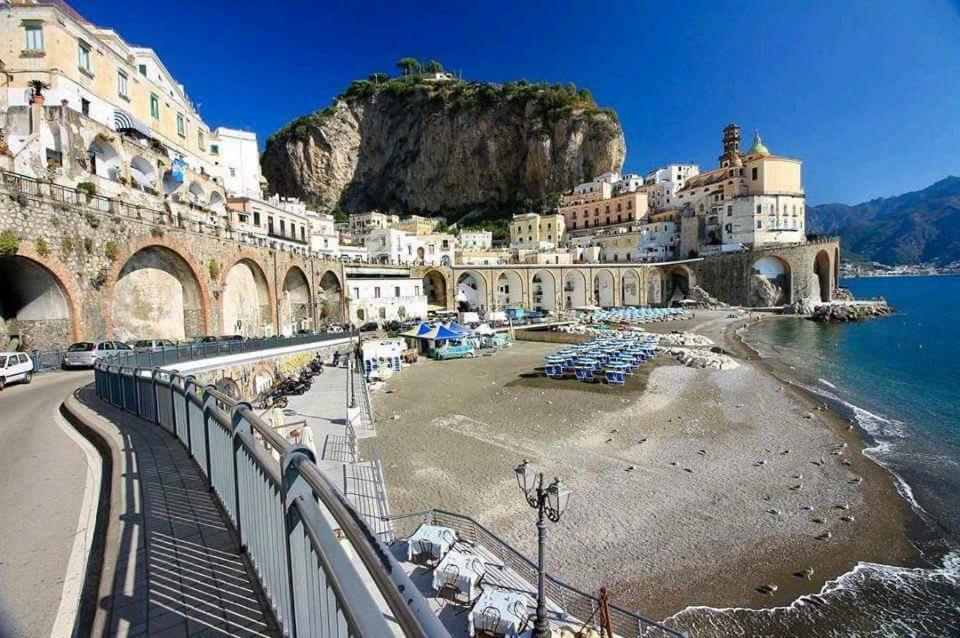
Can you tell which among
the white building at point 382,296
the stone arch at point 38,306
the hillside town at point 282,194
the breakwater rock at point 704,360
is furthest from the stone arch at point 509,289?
the stone arch at point 38,306

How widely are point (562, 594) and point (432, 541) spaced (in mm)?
2557

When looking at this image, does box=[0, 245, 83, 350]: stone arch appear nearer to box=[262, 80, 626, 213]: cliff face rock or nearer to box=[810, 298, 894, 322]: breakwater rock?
box=[810, 298, 894, 322]: breakwater rock

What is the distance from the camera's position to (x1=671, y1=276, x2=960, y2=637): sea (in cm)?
766

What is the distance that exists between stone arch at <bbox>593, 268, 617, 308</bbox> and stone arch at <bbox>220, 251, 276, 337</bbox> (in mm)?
46958

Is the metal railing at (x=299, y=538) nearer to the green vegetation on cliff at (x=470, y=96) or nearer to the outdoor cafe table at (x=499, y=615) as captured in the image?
the outdoor cafe table at (x=499, y=615)

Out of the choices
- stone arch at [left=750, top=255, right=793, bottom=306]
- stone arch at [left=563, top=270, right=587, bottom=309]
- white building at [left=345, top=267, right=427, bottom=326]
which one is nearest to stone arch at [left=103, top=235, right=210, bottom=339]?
white building at [left=345, top=267, right=427, bottom=326]

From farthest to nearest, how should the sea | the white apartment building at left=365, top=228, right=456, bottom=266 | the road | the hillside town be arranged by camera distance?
the white apartment building at left=365, top=228, right=456, bottom=266 < the hillside town < the sea < the road

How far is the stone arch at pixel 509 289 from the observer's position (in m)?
59.6

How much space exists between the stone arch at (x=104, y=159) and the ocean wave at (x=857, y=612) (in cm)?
2736

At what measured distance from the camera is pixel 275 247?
2878 cm

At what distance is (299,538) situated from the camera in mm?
2119

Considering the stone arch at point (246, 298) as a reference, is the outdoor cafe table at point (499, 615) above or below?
below

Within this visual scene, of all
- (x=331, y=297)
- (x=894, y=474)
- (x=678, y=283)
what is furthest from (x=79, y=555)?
(x=678, y=283)

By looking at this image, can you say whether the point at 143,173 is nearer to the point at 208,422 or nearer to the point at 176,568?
the point at 208,422
